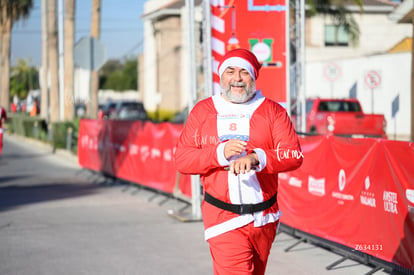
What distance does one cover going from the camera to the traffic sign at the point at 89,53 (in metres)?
19.5

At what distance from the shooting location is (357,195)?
25.8 ft

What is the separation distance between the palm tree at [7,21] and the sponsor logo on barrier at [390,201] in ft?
165

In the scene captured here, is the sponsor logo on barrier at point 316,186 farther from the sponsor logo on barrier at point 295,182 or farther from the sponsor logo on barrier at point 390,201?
the sponsor logo on barrier at point 390,201

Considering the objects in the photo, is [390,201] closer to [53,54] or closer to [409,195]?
[409,195]

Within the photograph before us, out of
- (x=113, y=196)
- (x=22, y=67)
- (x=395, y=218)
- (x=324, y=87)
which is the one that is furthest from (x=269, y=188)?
(x=22, y=67)

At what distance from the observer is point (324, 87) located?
1583 inches

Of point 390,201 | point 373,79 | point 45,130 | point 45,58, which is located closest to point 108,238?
point 390,201

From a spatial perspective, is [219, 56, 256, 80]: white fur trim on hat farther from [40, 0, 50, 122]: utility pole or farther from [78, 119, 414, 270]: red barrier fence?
[40, 0, 50, 122]: utility pole

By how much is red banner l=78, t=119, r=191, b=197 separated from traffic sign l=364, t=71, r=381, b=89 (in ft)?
36.4

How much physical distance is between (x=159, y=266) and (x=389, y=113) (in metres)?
27.6

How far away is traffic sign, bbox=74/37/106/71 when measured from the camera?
64.1 ft

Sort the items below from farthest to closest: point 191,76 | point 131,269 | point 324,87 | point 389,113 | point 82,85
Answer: point 82,85
point 324,87
point 389,113
point 191,76
point 131,269

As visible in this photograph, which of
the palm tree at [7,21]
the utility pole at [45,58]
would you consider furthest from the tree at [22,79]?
the utility pole at [45,58]

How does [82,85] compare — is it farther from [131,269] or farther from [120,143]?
[131,269]
